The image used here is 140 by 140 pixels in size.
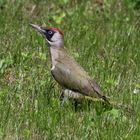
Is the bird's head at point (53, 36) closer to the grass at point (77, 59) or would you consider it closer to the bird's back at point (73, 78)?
the bird's back at point (73, 78)

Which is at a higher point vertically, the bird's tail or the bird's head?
the bird's head

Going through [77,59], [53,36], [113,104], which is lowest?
[113,104]

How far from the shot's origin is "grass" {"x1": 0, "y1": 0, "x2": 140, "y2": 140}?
8.16 metres

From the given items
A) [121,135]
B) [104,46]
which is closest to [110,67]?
[104,46]

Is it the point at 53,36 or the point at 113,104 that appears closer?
the point at 113,104

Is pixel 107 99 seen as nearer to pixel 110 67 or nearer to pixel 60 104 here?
pixel 60 104

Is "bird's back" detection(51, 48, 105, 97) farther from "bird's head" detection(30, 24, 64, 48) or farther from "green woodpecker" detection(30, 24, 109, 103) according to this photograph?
"bird's head" detection(30, 24, 64, 48)

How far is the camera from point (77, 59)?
34.4ft

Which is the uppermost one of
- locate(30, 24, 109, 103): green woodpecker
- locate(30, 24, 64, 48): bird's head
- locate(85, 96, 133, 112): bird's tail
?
locate(30, 24, 64, 48): bird's head

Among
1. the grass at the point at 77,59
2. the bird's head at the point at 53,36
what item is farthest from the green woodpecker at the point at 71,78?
the grass at the point at 77,59

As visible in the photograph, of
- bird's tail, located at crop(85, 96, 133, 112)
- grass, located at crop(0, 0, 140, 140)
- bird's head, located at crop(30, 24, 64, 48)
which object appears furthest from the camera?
bird's head, located at crop(30, 24, 64, 48)

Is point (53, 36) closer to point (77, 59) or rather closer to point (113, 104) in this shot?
point (113, 104)

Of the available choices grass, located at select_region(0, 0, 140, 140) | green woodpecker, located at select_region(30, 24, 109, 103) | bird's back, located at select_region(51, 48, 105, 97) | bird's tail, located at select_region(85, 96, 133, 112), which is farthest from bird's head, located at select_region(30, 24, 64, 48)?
bird's tail, located at select_region(85, 96, 133, 112)

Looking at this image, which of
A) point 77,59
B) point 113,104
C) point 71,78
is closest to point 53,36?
point 71,78
